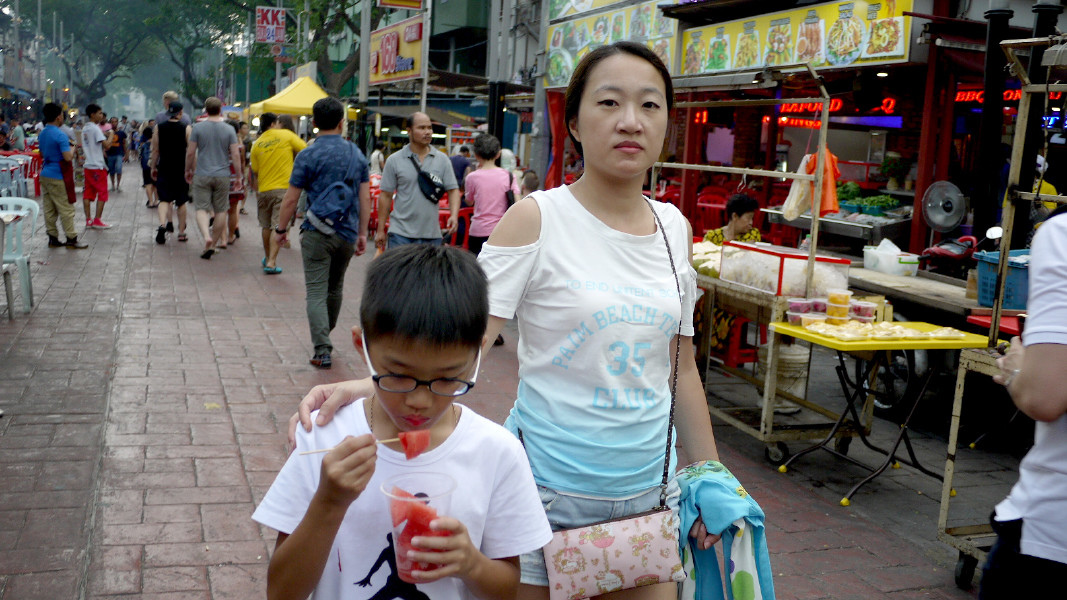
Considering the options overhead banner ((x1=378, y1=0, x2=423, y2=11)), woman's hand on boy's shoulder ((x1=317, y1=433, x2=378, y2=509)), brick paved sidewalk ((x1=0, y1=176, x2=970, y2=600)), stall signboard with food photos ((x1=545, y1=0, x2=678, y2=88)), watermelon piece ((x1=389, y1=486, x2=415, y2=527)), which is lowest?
brick paved sidewalk ((x1=0, y1=176, x2=970, y2=600))

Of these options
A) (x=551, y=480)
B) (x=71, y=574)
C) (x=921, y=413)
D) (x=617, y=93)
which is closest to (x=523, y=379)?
(x=551, y=480)

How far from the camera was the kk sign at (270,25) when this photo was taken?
34906 mm

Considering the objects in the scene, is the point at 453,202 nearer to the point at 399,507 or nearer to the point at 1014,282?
the point at 1014,282

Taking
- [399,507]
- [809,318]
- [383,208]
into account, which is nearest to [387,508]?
[399,507]

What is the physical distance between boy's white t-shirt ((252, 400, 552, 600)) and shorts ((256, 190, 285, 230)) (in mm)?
10528

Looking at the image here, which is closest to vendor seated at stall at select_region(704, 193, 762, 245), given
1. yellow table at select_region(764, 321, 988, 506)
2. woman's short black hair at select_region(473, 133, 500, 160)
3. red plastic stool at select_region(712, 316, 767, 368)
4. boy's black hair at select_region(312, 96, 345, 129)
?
red plastic stool at select_region(712, 316, 767, 368)

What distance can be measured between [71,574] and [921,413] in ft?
19.8

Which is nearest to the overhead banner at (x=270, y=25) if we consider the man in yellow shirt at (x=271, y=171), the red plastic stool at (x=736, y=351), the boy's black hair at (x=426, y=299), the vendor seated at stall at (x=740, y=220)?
the man in yellow shirt at (x=271, y=171)

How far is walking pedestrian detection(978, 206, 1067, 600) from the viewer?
2061mm

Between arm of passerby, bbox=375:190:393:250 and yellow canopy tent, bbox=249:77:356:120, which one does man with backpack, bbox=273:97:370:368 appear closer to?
arm of passerby, bbox=375:190:393:250

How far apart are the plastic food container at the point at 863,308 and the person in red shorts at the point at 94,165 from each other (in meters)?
12.0

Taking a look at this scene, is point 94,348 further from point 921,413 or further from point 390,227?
point 921,413

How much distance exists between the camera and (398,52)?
18.4 m

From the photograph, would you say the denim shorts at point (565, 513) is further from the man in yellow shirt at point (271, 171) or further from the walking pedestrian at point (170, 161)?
the walking pedestrian at point (170, 161)
